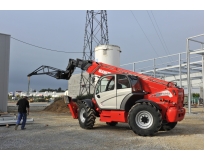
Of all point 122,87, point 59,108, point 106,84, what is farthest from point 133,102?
point 59,108

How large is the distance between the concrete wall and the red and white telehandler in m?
11.3

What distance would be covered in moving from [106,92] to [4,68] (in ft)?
45.4

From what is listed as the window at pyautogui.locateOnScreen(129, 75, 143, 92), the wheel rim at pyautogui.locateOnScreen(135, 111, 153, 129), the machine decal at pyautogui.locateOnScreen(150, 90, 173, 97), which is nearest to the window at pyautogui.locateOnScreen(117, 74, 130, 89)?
the window at pyautogui.locateOnScreen(129, 75, 143, 92)

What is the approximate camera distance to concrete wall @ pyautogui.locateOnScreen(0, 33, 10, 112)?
2097cm

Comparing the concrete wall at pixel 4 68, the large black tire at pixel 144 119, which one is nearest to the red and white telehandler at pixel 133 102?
the large black tire at pixel 144 119

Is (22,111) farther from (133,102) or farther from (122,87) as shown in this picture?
(133,102)

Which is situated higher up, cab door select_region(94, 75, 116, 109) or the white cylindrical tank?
the white cylindrical tank

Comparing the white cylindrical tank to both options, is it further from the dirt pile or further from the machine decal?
the machine decal

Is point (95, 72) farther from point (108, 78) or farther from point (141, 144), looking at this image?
point (141, 144)

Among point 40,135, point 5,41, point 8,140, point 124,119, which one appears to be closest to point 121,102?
point 124,119

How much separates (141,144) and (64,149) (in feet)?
8.34

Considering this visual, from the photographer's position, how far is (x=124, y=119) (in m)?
10.3


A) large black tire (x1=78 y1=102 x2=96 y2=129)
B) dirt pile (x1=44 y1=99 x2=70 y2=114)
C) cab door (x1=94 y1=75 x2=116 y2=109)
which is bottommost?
dirt pile (x1=44 y1=99 x2=70 y2=114)

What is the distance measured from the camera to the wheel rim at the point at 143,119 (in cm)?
949
